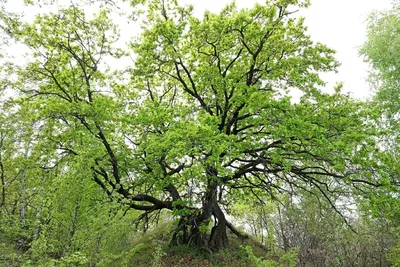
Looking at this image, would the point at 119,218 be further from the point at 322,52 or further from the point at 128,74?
the point at 322,52

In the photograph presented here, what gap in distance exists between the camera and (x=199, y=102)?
457 inches

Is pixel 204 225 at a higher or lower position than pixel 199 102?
lower

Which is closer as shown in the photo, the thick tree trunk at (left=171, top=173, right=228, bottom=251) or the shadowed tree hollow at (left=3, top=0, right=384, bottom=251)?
the shadowed tree hollow at (left=3, top=0, right=384, bottom=251)

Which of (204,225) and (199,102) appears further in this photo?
(199,102)

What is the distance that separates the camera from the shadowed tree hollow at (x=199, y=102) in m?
8.38

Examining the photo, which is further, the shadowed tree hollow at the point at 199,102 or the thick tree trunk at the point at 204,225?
the thick tree trunk at the point at 204,225

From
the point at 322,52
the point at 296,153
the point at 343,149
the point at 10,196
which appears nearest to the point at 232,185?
the point at 296,153

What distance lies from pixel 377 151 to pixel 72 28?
35.0 feet

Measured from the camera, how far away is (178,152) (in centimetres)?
766

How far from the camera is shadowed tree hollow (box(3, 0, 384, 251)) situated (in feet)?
27.5

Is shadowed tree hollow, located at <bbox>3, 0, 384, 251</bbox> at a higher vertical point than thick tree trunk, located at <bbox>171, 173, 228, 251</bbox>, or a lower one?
higher

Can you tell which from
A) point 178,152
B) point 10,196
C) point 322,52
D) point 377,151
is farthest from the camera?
point 10,196

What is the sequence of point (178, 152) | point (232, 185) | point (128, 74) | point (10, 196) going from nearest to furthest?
1. point (178, 152)
2. point (128, 74)
3. point (232, 185)
4. point (10, 196)

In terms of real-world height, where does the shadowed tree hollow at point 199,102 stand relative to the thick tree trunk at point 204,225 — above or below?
above
